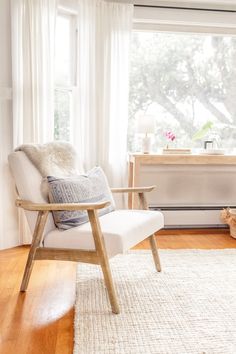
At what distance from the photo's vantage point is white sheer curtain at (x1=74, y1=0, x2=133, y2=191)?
3617mm

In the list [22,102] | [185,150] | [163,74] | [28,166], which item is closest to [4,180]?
[22,102]

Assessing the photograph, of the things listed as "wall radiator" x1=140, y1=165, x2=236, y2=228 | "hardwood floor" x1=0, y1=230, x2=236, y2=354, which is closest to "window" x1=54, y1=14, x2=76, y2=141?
"wall radiator" x1=140, y1=165, x2=236, y2=228

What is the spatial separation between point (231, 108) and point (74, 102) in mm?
1859

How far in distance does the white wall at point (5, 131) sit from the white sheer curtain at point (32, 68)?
0.08 metres

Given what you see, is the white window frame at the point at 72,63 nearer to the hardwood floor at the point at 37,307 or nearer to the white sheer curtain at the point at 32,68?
the white sheer curtain at the point at 32,68

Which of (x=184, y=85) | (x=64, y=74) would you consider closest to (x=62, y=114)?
(x=64, y=74)

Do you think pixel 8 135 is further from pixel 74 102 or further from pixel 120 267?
pixel 120 267

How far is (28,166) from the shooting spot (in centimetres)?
240

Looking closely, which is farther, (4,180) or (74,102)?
(74,102)

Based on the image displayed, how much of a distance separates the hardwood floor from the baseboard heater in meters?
0.67

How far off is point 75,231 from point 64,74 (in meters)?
2.01

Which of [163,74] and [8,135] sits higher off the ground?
[163,74]

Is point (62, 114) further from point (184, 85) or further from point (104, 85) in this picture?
point (184, 85)

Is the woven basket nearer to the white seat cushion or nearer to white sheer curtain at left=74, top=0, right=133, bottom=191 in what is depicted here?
white sheer curtain at left=74, top=0, right=133, bottom=191
